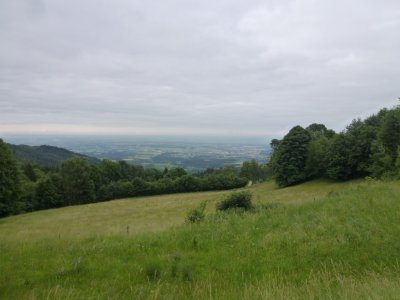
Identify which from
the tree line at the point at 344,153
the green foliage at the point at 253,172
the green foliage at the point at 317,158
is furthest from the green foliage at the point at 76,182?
the green foliage at the point at 253,172

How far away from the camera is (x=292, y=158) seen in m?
51.9

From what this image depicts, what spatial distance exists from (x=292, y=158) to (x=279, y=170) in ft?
9.99

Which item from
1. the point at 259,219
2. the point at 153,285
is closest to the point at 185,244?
the point at 153,285

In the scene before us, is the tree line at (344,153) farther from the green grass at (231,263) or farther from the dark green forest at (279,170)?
the green grass at (231,263)

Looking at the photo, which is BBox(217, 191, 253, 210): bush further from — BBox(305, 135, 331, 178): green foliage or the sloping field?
BBox(305, 135, 331, 178): green foliage

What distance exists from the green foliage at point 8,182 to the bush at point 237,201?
110 feet

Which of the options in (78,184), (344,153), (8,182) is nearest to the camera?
(8,182)

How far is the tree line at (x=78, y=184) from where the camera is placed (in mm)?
38419

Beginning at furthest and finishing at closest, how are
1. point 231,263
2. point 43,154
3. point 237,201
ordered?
1. point 43,154
2. point 237,201
3. point 231,263

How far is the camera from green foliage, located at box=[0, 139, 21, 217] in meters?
36.6

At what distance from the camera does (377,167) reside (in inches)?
1563

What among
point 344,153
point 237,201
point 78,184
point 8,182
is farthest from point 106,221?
point 78,184

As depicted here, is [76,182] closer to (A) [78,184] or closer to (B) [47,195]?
(A) [78,184]

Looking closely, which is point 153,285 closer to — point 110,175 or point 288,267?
point 288,267
